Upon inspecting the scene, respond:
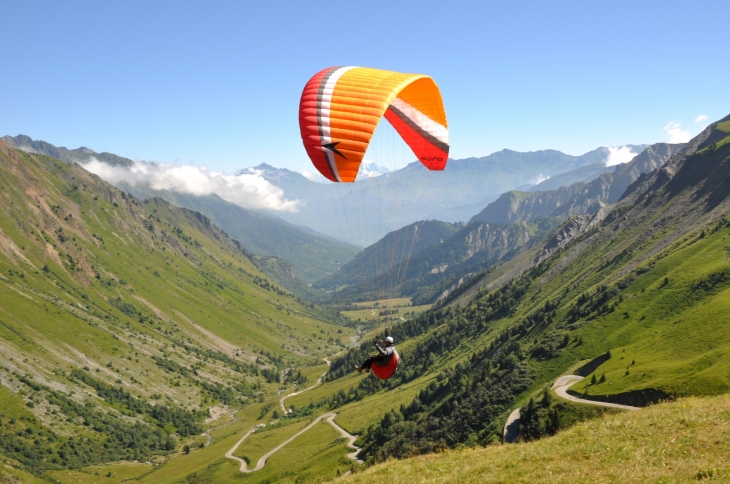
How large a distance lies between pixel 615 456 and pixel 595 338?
7996 cm

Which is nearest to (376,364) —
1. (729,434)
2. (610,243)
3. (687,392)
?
(729,434)

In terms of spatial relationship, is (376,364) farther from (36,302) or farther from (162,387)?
(36,302)

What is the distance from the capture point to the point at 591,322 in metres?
99.5

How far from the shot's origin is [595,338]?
306 ft

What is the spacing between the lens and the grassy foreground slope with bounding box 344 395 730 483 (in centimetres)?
1817

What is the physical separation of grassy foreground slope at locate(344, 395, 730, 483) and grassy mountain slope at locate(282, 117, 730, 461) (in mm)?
22557

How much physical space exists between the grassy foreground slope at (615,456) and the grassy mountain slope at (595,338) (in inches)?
888

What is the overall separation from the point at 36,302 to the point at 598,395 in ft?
651

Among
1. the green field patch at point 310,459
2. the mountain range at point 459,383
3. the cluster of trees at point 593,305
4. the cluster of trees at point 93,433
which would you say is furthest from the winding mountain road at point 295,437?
the cluster of trees at point 593,305

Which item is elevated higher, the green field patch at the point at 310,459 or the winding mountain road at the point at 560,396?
the winding mountain road at the point at 560,396

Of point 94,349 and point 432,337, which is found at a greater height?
point 94,349

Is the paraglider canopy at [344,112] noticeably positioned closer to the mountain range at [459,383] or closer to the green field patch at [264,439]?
the mountain range at [459,383]

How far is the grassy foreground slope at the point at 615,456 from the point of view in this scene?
18172 millimetres

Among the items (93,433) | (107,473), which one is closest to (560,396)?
(107,473)
